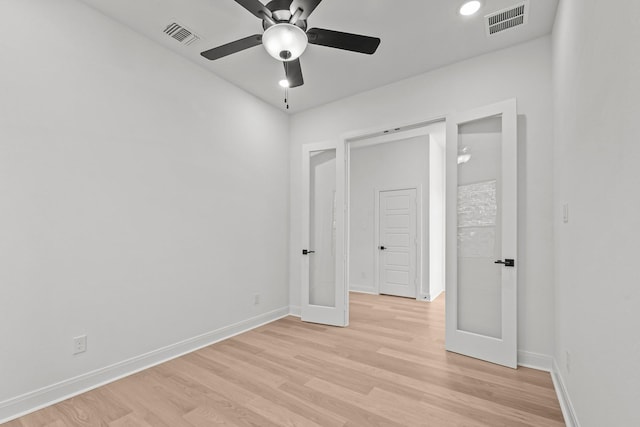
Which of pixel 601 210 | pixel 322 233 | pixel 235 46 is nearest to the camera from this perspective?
pixel 601 210

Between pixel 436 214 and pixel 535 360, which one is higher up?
pixel 436 214

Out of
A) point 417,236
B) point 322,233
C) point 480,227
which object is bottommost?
point 417,236

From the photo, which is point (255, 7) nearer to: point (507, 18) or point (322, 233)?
point (507, 18)

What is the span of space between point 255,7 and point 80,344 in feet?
9.12

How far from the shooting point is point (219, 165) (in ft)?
11.2

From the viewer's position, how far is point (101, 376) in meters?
2.36

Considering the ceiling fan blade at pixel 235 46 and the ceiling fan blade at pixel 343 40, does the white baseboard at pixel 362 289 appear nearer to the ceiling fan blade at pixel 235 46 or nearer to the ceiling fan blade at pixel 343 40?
the ceiling fan blade at pixel 343 40

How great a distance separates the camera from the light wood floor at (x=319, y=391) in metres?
1.93

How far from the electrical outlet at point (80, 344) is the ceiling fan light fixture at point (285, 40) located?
103 inches

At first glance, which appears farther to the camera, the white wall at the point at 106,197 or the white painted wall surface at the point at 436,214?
the white painted wall surface at the point at 436,214

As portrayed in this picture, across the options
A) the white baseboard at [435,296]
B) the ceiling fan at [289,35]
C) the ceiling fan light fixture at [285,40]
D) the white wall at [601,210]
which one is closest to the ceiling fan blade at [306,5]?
the ceiling fan at [289,35]

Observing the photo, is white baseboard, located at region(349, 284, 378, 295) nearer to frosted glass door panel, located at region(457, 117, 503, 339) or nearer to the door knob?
frosted glass door panel, located at region(457, 117, 503, 339)

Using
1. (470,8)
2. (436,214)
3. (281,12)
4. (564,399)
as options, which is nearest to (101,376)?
(281,12)

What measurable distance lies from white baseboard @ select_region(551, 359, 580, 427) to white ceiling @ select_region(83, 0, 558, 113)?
2.90 metres
